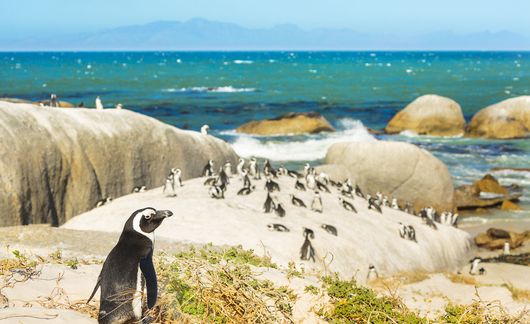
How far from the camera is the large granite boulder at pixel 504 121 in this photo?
49.4 metres

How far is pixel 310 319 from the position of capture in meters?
8.41

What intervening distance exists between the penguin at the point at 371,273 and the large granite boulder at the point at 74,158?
9.11m

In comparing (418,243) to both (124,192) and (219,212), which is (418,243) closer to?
(219,212)

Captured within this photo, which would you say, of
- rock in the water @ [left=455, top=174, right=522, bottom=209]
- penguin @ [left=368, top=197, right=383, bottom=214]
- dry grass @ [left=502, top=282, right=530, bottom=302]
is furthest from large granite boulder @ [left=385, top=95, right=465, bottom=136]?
dry grass @ [left=502, top=282, right=530, bottom=302]

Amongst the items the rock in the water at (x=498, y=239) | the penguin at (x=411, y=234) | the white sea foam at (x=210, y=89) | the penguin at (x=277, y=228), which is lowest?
the white sea foam at (x=210, y=89)

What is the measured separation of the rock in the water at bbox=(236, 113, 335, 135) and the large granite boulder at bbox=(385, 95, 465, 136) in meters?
6.31

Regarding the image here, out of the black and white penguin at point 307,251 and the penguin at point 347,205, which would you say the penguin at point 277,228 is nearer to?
the black and white penguin at point 307,251

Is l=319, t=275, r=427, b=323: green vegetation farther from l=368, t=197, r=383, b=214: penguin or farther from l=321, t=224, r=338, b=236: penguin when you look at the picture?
l=368, t=197, r=383, b=214: penguin

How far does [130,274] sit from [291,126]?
43061 mm

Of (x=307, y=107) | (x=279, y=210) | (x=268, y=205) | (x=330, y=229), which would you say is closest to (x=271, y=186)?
(x=268, y=205)

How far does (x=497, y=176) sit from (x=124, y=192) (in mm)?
23648

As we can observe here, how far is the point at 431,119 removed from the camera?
51.4m

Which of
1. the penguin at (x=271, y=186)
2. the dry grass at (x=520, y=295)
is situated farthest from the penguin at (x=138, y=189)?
the dry grass at (x=520, y=295)

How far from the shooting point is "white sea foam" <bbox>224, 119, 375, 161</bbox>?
40812mm
